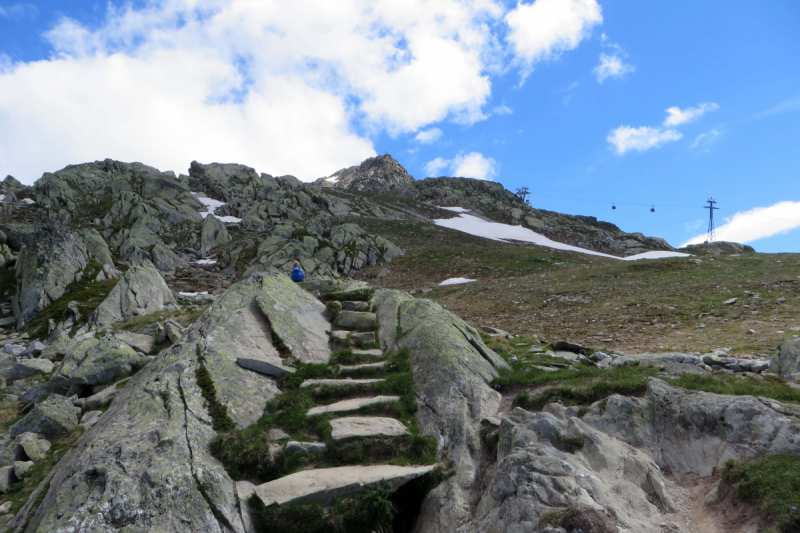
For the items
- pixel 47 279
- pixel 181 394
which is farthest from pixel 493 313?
pixel 47 279

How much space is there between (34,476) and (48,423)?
→ 2982mm

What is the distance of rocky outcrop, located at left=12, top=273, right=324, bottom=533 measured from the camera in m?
7.67

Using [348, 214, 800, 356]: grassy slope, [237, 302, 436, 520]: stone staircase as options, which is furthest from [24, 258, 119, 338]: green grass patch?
[348, 214, 800, 356]: grassy slope

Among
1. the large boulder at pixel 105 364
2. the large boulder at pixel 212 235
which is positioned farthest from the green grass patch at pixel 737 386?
the large boulder at pixel 212 235

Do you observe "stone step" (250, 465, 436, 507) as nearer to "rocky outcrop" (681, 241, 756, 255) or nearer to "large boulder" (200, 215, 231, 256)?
"large boulder" (200, 215, 231, 256)

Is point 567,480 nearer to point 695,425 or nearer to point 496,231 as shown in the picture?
point 695,425

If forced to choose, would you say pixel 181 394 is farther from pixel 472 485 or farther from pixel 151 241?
pixel 151 241

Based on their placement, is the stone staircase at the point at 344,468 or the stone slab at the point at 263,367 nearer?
the stone staircase at the point at 344,468

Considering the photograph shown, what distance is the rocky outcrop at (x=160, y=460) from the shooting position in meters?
7.67

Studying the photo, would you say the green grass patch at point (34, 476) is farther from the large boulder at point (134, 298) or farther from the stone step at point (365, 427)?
the large boulder at point (134, 298)

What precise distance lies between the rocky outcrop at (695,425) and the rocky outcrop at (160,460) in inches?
395

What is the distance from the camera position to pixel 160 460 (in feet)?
28.5

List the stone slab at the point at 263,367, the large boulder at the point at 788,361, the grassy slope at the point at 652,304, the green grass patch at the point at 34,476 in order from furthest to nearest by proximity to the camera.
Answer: the grassy slope at the point at 652,304, the stone slab at the point at 263,367, the large boulder at the point at 788,361, the green grass patch at the point at 34,476

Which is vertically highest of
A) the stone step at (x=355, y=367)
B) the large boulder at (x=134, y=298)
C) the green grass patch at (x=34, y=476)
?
the large boulder at (x=134, y=298)
